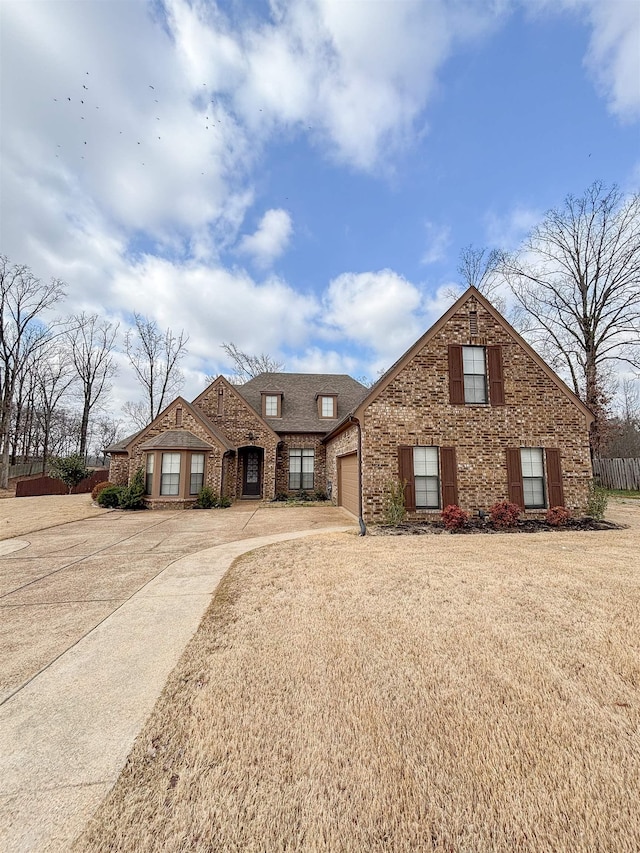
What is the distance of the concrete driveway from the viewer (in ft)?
6.40

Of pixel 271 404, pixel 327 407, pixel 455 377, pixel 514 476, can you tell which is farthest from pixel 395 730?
pixel 271 404

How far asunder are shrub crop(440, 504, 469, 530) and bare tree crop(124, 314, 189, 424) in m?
27.2

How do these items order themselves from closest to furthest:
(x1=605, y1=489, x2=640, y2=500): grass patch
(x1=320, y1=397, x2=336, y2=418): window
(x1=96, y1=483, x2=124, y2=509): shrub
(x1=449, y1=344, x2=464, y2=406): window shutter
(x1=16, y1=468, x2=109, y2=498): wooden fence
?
(x1=449, y1=344, x2=464, y2=406): window shutter < (x1=96, y1=483, x2=124, y2=509): shrub < (x1=605, y1=489, x2=640, y2=500): grass patch < (x1=320, y1=397, x2=336, y2=418): window < (x1=16, y1=468, x2=109, y2=498): wooden fence

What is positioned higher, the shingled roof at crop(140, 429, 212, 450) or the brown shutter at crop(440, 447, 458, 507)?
the shingled roof at crop(140, 429, 212, 450)

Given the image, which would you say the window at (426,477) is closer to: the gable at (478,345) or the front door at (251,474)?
the gable at (478,345)

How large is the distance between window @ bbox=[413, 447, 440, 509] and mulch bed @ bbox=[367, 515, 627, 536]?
64 cm

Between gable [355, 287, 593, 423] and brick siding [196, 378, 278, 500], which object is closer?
gable [355, 287, 593, 423]

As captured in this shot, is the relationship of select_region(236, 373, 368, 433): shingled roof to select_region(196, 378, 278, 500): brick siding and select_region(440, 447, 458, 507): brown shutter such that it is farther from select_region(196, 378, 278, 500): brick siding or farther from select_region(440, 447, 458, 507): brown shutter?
select_region(440, 447, 458, 507): brown shutter

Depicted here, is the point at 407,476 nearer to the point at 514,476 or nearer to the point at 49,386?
the point at 514,476

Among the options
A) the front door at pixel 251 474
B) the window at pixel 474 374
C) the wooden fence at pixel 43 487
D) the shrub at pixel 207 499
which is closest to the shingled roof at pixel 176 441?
the shrub at pixel 207 499

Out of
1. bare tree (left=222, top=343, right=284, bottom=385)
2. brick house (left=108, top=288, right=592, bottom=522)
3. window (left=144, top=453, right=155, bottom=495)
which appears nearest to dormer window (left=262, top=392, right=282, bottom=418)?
window (left=144, top=453, right=155, bottom=495)

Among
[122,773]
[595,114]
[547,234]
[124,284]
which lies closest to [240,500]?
[124,284]

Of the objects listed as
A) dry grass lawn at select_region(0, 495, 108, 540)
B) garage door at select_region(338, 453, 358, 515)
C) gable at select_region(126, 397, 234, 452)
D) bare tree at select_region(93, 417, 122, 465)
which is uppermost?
bare tree at select_region(93, 417, 122, 465)

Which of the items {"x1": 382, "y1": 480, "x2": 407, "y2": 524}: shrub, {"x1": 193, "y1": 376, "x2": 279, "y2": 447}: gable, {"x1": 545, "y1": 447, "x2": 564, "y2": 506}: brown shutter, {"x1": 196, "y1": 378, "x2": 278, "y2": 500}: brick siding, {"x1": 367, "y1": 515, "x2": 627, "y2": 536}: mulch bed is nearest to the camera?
{"x1": 367, "y1": 515, "x2": 627, "y2": 536}: mulch bed
